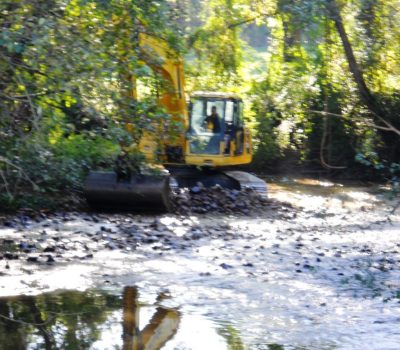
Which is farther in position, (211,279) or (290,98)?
(290,98)

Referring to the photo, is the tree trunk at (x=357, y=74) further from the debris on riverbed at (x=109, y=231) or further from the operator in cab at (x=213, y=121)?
the debris on riverbed at (x=109, y=231)

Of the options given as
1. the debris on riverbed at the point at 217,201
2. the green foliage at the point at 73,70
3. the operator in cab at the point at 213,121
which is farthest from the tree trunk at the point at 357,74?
the green foliage at the point at 73,70

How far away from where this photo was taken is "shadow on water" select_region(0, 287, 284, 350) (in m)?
8.15

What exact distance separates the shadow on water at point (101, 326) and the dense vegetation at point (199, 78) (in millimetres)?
1403

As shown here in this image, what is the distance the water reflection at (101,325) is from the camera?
8148mm

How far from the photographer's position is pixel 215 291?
423 inches

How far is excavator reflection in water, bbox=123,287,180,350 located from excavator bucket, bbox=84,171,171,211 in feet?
23.2

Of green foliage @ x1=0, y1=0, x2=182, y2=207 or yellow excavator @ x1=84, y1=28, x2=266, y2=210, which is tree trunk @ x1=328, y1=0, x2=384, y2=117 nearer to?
yellow excavator @ x1=84, y1=28, x2=266, y2=210

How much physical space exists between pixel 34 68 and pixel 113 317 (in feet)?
8.61

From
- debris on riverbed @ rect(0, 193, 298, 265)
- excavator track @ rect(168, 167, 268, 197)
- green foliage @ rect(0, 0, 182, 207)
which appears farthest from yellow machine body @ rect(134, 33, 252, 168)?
green foliage @ rect(0, 0, 182, 207)

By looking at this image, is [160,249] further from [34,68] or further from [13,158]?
[34,68]

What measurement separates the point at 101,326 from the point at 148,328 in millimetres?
456

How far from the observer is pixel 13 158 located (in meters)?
13.1

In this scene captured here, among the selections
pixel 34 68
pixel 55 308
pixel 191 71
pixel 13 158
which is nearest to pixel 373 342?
pixel 55 308
